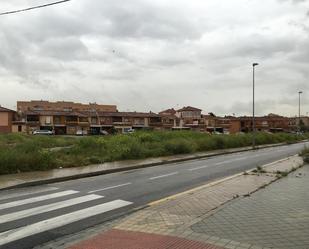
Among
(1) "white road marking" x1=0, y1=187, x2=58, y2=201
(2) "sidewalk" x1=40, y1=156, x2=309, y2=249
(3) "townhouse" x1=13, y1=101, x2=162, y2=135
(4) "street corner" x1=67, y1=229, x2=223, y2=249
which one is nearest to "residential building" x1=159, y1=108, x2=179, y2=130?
(3) "townhouse" x1=13, y1=101, x2=162, y2=135

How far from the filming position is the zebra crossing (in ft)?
25.5

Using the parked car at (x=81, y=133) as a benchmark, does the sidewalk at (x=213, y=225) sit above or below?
below

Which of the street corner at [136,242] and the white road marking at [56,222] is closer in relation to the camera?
the street corner at [136,242]

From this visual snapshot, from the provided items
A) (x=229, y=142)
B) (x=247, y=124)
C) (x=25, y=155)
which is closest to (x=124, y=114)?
(x=247, y=124)

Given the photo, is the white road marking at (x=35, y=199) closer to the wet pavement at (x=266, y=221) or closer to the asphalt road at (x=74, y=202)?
the asphalt road at (x=74, y=202)

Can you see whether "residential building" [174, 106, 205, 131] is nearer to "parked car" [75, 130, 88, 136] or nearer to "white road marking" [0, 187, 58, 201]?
"parked car" [75, 130, 88, 136]

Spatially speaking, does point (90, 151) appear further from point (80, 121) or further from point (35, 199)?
point (80, 121)

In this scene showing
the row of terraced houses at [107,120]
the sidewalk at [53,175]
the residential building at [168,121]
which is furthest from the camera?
the residential building at [168,121]

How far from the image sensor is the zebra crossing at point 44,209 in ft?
25.5

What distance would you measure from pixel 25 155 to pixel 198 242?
12805 mm

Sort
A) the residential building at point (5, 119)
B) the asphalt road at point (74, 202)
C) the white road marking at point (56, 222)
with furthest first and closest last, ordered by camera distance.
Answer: the residential building at point (5, 119), the asphalt road at point (74, 202), the white road marking at point (56, 222)

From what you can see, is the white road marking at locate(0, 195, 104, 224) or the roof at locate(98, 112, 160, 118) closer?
the white road marking at locate(0, 195, 104, 224)

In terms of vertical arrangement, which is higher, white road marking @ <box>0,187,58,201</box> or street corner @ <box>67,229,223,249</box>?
street corner @ <box>67,229,223,249</box>

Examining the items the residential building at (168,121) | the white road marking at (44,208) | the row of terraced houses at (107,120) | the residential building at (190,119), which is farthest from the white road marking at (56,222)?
the residential building at (190,119)
